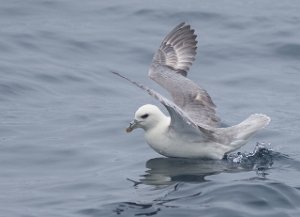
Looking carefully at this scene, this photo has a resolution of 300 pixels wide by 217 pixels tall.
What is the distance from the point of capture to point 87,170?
34.7ft

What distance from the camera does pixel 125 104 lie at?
13711 mm

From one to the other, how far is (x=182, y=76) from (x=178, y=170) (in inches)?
81.7

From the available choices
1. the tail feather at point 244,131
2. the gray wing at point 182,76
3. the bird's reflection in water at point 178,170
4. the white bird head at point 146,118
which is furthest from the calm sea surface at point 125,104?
the gray wing at point 182,76

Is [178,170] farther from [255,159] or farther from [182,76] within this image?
[182,76]

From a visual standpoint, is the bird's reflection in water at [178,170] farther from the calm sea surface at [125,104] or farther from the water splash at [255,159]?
the water splash at [255,159]

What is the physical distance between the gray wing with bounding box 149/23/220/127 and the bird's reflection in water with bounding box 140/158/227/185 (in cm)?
52

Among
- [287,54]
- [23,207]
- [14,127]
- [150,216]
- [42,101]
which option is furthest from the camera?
[287,54]

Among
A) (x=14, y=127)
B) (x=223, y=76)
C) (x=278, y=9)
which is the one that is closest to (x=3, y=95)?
(x=14, y=127)

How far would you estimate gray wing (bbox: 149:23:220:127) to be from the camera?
11.4 m

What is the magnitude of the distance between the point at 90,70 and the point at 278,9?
202 inches

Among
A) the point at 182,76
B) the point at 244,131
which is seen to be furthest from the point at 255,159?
the point at 182,76

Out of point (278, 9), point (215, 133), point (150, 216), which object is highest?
point (278, 9)

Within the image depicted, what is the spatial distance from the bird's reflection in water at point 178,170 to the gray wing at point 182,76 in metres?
0.52

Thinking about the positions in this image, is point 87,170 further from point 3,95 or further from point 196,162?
point 3,95
